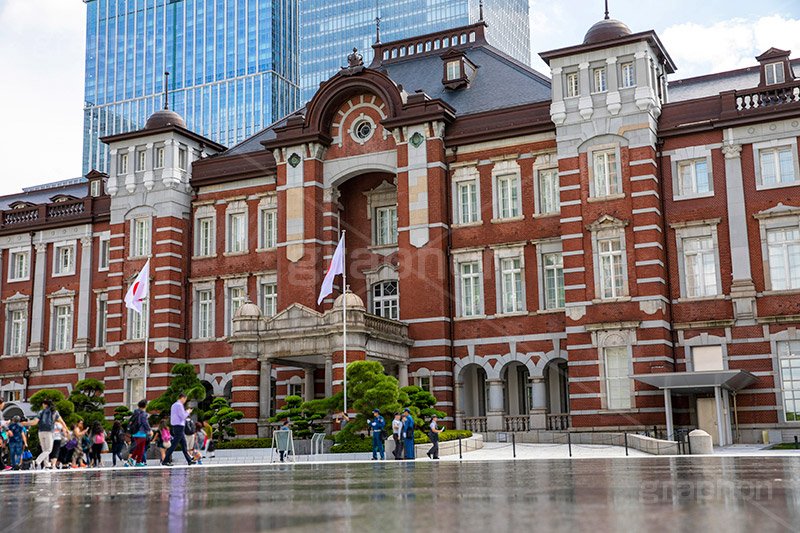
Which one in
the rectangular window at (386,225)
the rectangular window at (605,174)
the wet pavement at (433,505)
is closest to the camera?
the wet pavement at (433,505)

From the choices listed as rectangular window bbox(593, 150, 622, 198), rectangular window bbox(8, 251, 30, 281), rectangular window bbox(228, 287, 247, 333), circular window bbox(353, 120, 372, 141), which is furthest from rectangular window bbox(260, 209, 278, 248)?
rectangular window bbox(593, 150, 622, 198)

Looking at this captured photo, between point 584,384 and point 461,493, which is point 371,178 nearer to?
point 584,384

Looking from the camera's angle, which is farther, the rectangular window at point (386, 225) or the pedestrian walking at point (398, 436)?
the rectangular window at point (386, 225)

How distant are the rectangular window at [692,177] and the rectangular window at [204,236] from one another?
70.4ft

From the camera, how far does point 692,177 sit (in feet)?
115

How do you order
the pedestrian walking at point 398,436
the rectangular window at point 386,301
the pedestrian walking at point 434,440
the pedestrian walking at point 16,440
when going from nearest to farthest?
1. the pedestrian walking at point 16,440
2. the pedestrian walking at point 434,440
3. the pedestrian walking at point 398,436
4. the rectangular window at point 386,301

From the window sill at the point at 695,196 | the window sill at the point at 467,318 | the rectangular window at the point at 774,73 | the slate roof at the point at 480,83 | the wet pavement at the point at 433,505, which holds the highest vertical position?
the slate roof at the point at 480,83

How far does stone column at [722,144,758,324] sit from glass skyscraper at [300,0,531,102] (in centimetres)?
8525

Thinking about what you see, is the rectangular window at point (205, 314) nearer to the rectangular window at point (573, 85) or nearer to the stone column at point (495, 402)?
the stone column at point (495, 402)

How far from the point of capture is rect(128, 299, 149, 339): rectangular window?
4294 cm

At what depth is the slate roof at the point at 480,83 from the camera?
3984 centimetres

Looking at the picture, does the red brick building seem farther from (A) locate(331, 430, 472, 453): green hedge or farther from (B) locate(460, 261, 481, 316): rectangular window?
(A) locate(331, 430, 472, 453): green hedge

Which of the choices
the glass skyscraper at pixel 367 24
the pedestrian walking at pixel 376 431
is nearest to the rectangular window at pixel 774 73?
the pedestrian walking at pixel 376 431

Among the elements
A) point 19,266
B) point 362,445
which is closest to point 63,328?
point 19,266
